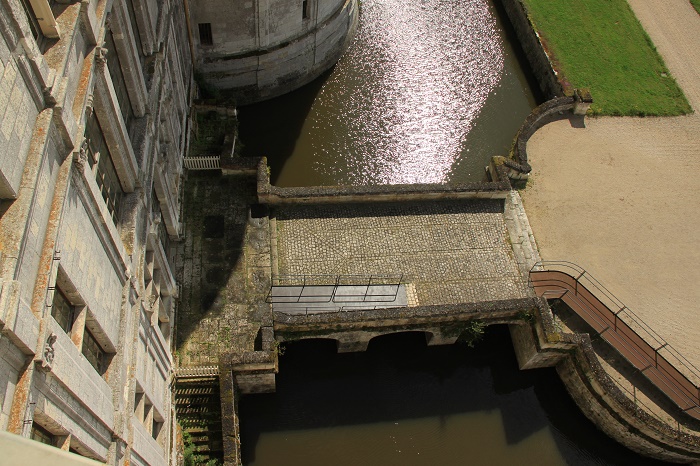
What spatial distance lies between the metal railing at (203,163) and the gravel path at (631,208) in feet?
45.3

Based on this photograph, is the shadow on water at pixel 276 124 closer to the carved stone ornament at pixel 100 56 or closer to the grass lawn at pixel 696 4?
the carved stone ornament at pixel 100 56

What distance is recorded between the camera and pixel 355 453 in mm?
19516

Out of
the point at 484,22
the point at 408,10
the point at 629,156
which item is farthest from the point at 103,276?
the point at 484,22

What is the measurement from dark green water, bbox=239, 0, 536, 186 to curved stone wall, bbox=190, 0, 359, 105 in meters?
0.92

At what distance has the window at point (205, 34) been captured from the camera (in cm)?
2428

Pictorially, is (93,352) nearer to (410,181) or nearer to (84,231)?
(84,231)

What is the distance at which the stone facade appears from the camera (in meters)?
8.04

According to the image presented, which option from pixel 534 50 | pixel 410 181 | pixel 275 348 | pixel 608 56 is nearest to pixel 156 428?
pixel 275 348

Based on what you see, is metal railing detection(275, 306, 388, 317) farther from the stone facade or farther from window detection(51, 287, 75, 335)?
window detection(51, 287, 75, 335)

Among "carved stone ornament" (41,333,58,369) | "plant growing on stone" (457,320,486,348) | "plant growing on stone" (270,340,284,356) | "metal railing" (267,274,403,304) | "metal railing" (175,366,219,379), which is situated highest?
"metal railing" (267,274,403,304)

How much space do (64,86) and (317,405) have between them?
1436 centimetres

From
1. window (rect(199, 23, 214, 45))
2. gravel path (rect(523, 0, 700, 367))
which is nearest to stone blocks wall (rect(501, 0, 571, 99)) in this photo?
gravel path (rect(523, 0, 700, 367))

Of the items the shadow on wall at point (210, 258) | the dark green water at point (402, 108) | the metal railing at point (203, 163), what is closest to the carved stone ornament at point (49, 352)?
the shadow on wall at point (210, 258)

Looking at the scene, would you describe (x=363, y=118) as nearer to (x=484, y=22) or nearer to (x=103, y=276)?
(x=484, y=22)
